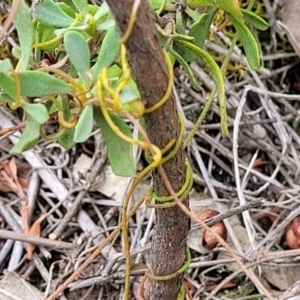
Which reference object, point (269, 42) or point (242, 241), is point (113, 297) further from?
point (269, 42)

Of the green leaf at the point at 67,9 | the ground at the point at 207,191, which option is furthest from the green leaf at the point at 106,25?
the ground at the point at 207,191

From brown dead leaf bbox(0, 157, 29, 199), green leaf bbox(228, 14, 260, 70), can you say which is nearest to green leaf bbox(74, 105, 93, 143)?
green leaf bbox(228, 14, 260, 70)

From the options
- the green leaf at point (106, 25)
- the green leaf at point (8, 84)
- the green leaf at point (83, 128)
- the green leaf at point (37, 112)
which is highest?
the green leaf at point (106, 25)

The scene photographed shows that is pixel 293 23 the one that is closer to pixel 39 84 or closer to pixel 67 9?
pixel 67 9

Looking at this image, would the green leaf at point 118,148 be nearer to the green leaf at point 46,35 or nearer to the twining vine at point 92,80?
the twining vine at point 92,80

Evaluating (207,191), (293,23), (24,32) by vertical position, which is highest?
(24,32)

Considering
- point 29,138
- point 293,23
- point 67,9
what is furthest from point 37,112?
point 293,23

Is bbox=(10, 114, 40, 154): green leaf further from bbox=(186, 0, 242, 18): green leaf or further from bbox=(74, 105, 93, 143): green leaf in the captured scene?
bbox=(186, 0, 242, 18): green leaf

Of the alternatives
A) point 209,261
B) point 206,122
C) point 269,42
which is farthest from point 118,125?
point 269,42
